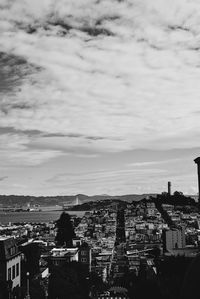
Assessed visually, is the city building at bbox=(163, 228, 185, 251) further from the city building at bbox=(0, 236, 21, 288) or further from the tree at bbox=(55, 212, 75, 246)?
the city building at bbox=(0, 236, 21, 288)

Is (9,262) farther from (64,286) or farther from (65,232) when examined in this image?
(65,232)

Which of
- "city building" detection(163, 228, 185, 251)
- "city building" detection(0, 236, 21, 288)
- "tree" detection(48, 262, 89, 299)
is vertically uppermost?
"city building" detection(0, 236, 21, 288)

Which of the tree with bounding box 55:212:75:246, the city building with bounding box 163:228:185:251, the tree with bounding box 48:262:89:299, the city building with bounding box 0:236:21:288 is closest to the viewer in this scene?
the city building with bounding box 0:236:21:288

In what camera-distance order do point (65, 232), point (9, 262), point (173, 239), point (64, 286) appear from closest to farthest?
point (9, 262), point (64, 286), point (65, 232), point (173, 239)

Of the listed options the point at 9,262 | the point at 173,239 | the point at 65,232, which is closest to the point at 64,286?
the point at 9,262

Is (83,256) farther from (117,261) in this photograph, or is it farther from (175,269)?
(175,269)

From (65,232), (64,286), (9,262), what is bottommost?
(64,286)

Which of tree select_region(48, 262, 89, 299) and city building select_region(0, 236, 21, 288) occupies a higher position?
city building select_region(0, 236, 21, 288)

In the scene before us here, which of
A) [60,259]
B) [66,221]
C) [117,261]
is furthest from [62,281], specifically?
[117,261]

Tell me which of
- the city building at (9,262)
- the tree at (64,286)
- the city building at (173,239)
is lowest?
the city building at (173,239)

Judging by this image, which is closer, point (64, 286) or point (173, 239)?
point (64, 286)

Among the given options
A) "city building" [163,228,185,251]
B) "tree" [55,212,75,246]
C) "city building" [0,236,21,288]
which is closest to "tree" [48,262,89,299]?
"city building" [0,236,21,288]

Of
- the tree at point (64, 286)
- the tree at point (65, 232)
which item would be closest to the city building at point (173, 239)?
the tree at point (65, 232)

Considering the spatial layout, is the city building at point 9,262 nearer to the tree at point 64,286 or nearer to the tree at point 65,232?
the tree at point 64,286
